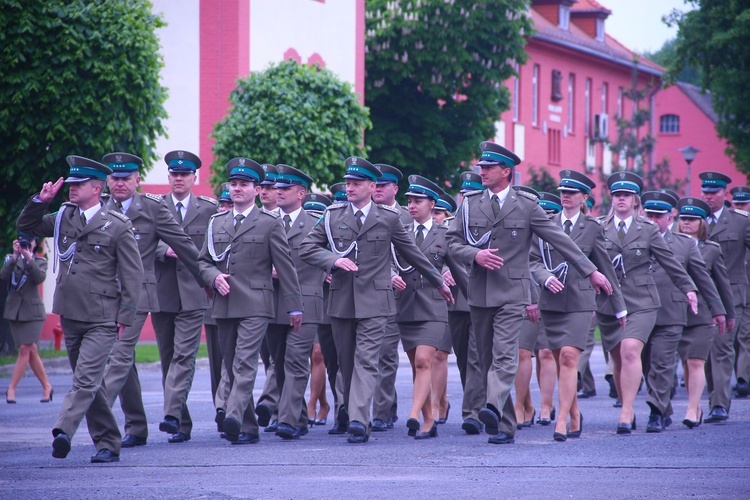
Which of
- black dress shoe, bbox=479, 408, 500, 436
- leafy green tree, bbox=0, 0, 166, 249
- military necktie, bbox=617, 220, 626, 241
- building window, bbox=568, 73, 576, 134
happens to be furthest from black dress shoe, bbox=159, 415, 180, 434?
building window, bbox=568, 73, 576, 134

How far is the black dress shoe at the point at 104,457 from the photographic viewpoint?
1030 centimetres

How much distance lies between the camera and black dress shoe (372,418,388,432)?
12.9 metres

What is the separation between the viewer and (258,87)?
29734 millimetres

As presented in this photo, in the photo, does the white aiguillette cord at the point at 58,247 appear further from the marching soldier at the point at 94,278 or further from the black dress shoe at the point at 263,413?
the black dress shoe at the point at 263,413

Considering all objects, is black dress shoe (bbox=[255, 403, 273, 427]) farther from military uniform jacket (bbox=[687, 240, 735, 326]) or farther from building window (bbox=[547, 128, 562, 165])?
building window (bbox=[547, 128, 562, 165])

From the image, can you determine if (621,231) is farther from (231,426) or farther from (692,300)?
(231,426)

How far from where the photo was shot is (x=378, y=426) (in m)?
12.9

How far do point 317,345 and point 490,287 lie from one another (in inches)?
122

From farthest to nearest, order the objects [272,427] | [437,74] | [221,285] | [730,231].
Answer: [437,74], [730,231], [272,427], [221,285]

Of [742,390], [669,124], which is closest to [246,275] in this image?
[742,390]

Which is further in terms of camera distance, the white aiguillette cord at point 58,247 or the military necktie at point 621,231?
the military necktie at point 621,231

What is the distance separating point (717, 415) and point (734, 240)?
271 centimetres

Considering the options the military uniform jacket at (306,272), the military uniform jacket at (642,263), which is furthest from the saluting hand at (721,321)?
the military uniform jacket at (306,272)

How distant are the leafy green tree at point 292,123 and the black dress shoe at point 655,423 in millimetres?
16993
